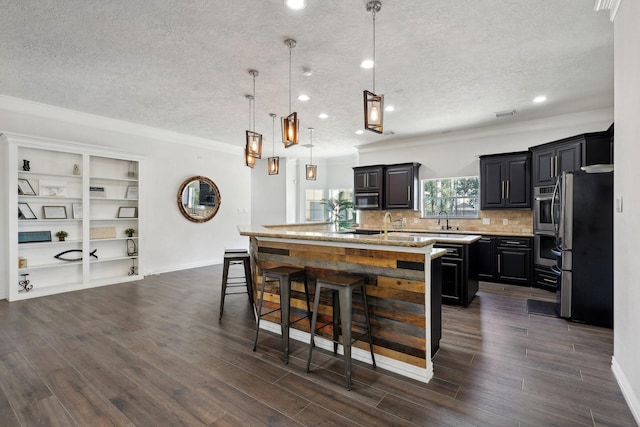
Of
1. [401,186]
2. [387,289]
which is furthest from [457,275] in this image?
[401,186]

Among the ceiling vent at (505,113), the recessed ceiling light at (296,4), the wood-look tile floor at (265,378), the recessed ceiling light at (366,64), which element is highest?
the recessed ceiling light at (366,64)

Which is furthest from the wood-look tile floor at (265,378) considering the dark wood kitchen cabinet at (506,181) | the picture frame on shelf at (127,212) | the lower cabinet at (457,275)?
the dark wood kitchen cabinet at (506,181)

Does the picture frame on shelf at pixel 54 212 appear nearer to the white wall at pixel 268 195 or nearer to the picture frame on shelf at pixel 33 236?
the picture frame on shelf at pixel 33 236

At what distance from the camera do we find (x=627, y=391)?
6.86 ft

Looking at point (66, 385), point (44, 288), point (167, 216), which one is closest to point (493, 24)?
point (66, 385)

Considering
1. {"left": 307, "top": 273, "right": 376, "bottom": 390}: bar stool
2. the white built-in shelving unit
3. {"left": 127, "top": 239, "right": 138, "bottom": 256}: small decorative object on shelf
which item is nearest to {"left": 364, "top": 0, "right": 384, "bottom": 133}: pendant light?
{"left": 307, "top": 273, "right": 376, "bottom": 390}: bar stool

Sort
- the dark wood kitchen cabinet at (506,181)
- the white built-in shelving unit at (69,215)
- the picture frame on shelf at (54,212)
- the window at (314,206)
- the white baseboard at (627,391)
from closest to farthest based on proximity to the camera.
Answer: the white baseboard at (627,391)
the white built-in shelving unit at (69,215)
the picture frame on shelf at (54,212)
the dark wood kitchen cabinet at (506,181)
the window at (314,206)

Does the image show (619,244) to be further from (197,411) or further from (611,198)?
(197,411)

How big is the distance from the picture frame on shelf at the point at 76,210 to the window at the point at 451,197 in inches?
257

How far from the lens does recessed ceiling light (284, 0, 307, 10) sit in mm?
2406

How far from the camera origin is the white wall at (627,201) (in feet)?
6.38

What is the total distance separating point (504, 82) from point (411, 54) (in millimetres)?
1572

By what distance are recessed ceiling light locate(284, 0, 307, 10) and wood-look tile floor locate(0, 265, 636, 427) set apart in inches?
116

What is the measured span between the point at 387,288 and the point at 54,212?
5347 mm
